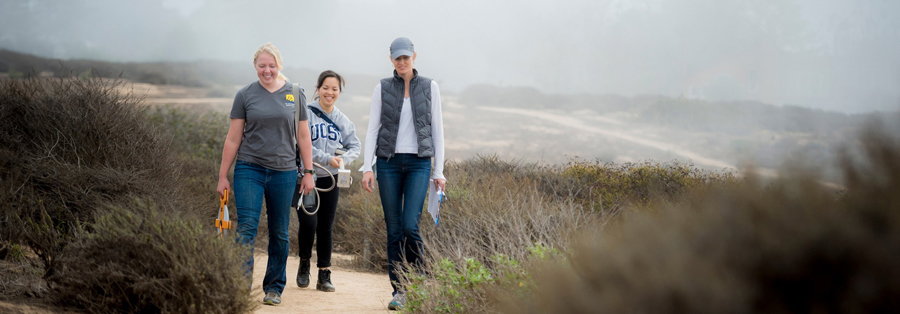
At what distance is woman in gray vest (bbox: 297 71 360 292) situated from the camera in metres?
5.79

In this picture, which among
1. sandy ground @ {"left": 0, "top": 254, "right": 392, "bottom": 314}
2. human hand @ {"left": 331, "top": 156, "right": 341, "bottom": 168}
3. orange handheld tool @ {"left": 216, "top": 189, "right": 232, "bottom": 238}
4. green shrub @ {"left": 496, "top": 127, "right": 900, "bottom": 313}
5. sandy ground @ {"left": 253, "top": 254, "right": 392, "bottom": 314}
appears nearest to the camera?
green shrub @ {"left": 496, "top": 127, "right": 900, "bottom": 313}

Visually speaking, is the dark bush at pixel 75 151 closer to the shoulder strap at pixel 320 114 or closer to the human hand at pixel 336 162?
the shoulder strap at pixel 320 114

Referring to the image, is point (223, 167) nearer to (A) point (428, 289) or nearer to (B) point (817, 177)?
(A) point (428, 289)

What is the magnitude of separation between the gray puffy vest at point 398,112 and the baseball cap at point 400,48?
0.17 metres

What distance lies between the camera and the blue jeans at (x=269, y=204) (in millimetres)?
4609

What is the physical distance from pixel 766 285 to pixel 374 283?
21.8ft

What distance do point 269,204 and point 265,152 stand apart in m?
0.45

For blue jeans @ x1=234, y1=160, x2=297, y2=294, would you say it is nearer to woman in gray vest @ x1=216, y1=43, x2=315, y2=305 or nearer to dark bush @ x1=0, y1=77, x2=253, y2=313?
woman in gray vest @ x1=216, y1=43, x2=315, y2=305

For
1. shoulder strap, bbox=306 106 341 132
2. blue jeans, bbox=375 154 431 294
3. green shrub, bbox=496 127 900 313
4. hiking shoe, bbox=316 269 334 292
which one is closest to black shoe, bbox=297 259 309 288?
hiking shoe, bbox=316 269 334 292

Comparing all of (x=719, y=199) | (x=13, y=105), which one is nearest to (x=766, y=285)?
(x=719, y=199)

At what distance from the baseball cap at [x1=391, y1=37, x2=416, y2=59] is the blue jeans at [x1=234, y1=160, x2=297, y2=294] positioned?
1218 millimetres

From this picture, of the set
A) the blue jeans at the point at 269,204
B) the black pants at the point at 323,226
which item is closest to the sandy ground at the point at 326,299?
the blue jeans at the point at 269,204

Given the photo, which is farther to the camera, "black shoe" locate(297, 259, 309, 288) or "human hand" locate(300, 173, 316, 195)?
"black shoe" locate(297, 259, 309, 288)

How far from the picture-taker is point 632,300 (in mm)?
1543
